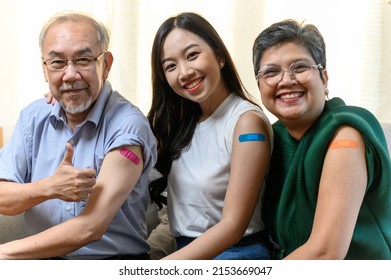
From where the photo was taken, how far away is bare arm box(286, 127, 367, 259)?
4.21 ft

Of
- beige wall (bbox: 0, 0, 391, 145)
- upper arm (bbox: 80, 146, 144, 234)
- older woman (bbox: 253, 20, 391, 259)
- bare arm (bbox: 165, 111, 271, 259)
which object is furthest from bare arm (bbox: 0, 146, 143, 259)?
beige wall (bbox: 0, 0, 391, 145)

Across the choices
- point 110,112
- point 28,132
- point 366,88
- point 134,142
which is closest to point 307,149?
point 134,142

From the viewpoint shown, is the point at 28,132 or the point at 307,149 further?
the point at 28,132

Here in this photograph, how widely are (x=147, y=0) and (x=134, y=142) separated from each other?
4.79 feet

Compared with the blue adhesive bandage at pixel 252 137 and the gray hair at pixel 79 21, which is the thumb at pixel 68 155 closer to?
the gray hair at pixel 79 21

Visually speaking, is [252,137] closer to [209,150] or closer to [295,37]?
[209,150]

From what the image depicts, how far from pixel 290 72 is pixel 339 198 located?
34 cm

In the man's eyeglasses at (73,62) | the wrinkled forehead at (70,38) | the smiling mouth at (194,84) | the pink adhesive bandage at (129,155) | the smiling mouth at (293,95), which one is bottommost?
the pink adhesive bandage at (129,155)

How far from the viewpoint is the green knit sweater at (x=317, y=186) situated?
4.38ft

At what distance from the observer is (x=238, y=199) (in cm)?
151

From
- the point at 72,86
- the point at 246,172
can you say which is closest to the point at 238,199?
the point at 246,172

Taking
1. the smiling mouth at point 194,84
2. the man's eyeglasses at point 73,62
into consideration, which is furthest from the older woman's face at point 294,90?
the man's eyeglasses at point 73,62
